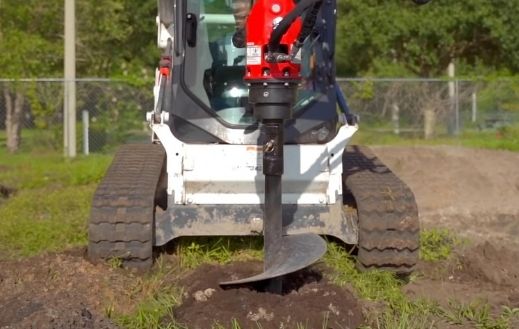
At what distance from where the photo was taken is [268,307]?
19.9 ft

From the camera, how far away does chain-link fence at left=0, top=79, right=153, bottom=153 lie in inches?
713

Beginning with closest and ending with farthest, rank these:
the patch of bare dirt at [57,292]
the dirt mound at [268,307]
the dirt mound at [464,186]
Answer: the patch of bare dirt at [57,292] < the dirt mound at [268,307] < the dirt mound at [464,186]

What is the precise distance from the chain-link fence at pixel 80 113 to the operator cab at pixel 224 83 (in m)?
10.5

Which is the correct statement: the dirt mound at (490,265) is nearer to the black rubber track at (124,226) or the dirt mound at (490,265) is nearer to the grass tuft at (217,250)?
the grass tuft at (217,250)

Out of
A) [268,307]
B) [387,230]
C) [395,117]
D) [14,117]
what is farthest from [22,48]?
[268,307]

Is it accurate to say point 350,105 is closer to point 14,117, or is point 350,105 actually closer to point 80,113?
point 80,113

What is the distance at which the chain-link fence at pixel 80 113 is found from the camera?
713 inches

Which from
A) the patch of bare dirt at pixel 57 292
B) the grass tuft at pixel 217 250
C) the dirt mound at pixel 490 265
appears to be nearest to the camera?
the patch of bare dirt at pixel 57 292

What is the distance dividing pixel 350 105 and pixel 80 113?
5.36m

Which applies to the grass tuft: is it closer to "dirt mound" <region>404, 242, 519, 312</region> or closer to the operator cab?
the operator cab

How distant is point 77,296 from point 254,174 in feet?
6.17

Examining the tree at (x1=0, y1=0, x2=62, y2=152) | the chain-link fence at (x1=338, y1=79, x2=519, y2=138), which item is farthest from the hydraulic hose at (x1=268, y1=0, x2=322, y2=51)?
the chain-link fence at (x1=338, y1=79, x2=519, y2=138)

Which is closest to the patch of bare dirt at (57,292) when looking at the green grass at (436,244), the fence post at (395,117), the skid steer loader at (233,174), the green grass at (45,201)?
the skid steer loader at (233,174)

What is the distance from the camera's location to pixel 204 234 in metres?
7.50
